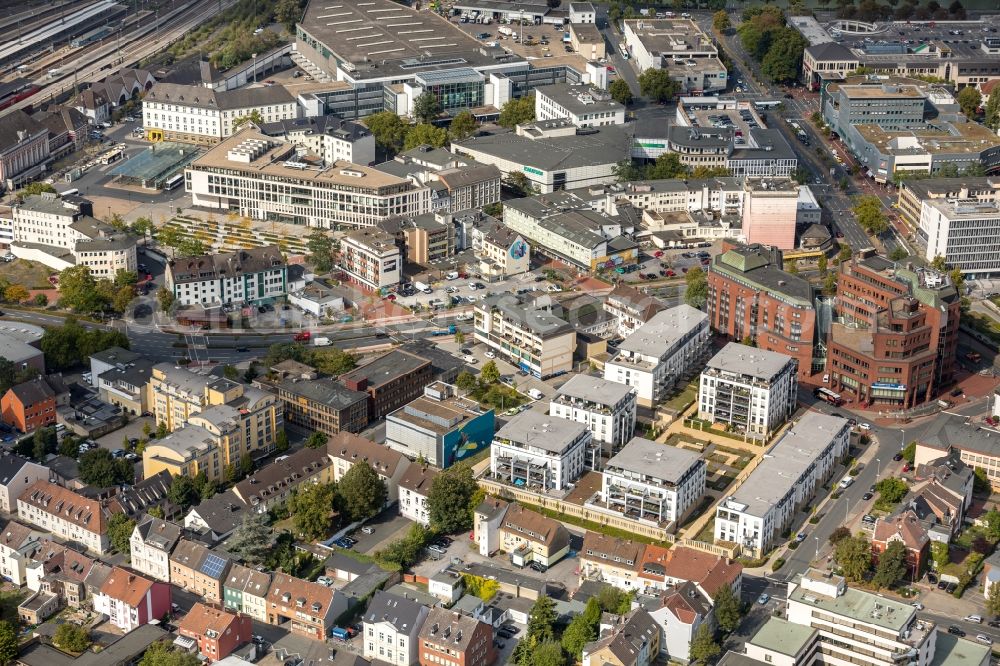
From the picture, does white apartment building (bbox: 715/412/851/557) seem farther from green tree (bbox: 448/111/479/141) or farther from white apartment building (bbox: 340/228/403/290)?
green tree (bbox: 448/111/479/141)

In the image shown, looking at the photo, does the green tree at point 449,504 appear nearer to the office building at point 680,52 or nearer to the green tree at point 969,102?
the office building at point 680,52

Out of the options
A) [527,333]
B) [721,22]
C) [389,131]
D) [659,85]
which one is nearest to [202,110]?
[389,131]

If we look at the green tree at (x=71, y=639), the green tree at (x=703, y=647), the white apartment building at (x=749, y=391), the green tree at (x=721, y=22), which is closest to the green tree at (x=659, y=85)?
the green tree at (x=721, y=22)

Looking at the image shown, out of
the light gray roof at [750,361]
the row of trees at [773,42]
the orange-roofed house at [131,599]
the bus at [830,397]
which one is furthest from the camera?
the row of trees at [773,42]

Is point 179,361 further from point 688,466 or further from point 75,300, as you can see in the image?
point 688,466

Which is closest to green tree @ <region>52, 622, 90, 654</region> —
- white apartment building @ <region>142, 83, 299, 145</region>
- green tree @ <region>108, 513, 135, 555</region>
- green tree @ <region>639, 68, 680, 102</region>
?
green tree @ <region>108, 513, 135, 555</region>

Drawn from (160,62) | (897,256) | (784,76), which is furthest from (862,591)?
(160,62)
